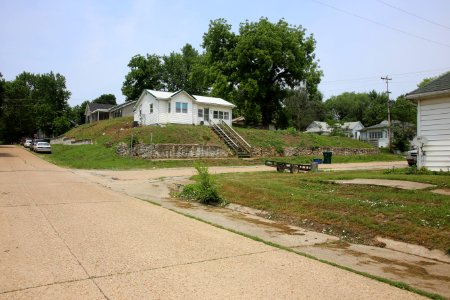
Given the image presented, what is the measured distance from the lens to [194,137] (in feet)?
122

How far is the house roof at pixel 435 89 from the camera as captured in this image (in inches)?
609

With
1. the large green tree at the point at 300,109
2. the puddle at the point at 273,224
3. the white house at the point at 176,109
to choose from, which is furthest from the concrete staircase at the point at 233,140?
the large green tree at the point at 300,109

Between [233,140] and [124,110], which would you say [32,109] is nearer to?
[124,110]

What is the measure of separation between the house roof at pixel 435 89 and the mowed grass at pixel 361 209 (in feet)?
14.3

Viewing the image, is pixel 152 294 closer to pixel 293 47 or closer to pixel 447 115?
pixel 447 115

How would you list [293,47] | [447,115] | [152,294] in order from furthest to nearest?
[293,47] → [447,115] → [152,294]

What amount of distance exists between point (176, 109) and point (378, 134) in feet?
172

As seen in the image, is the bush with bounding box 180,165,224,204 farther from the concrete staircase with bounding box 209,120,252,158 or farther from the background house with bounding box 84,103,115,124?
the background house with bounding box 84,103,115,124

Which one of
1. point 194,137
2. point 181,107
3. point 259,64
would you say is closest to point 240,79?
point 259,64

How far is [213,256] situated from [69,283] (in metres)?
2.25

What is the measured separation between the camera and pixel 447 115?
15641 millimetres

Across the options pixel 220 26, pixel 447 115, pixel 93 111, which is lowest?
pixel 447 115

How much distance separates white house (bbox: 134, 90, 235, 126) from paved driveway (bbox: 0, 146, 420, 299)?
33075mm

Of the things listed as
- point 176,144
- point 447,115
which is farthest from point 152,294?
point 176,144
